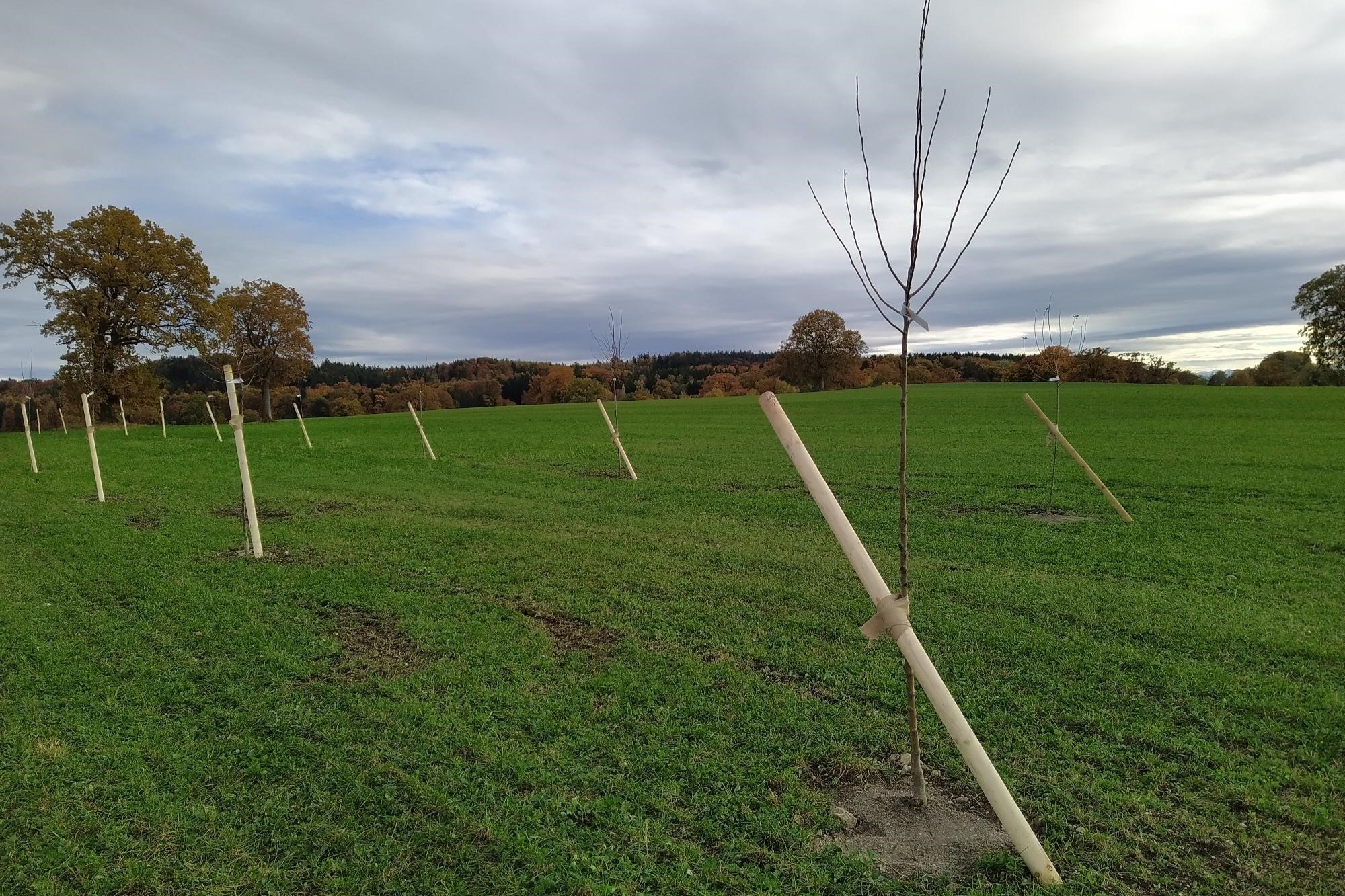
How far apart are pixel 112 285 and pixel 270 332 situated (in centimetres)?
1294

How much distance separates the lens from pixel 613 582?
292 inches

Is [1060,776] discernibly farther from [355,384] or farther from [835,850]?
[355,384]

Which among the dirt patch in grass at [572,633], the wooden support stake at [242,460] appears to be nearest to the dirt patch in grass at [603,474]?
the wooden support stake at [242,460]

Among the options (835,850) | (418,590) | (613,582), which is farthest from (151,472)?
(835,850)

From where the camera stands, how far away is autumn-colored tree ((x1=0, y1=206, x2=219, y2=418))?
1272 inches

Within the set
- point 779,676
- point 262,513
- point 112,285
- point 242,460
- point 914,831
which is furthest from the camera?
point 112,285

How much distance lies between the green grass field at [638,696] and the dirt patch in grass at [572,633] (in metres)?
0.04

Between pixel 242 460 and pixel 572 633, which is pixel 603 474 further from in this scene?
pixel 572 633

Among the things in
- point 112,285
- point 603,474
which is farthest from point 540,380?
point 603,474

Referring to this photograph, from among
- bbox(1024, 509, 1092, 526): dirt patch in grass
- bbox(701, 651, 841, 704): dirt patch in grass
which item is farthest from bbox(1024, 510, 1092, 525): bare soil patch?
bbox(701, 651, 841, 704): dirt patch in grass

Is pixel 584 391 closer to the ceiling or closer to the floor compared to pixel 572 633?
closer to the ceiling

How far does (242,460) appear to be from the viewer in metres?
8.45

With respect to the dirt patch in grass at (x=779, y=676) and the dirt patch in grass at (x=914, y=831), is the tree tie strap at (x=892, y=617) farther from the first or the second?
the dirt patch in grass at (x=779, y=676)

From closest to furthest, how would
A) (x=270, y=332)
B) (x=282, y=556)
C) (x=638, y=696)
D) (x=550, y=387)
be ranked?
1. (x=638, y=696)
2. (x=282, y=556)
3. (x=270, y=332)
4. (x=550, y=387)
